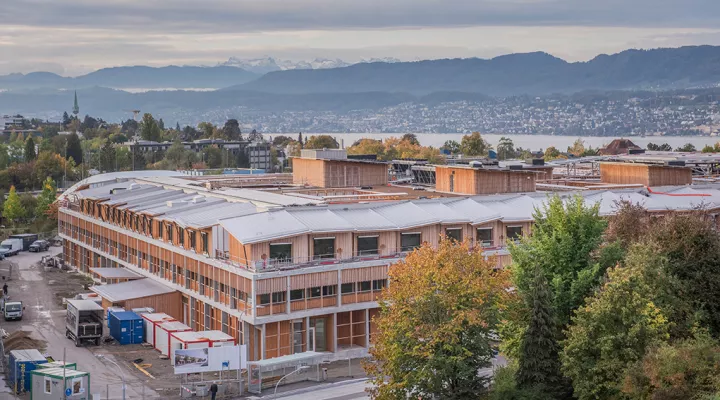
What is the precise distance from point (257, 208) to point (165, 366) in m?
12.2

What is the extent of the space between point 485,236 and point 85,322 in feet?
75.7

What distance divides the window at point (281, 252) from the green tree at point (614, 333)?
18932 millimetres

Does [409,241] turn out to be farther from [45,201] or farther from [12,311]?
[45,201]

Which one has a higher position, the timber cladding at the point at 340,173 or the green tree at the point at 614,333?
the timber cladding at the point at 340,173

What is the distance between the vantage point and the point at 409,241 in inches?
2368

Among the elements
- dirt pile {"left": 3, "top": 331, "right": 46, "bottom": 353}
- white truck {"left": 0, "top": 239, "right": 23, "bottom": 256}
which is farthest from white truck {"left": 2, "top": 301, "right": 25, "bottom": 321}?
white truck {"left": 0, "top": 239, "right": 23, "bottom": 256}

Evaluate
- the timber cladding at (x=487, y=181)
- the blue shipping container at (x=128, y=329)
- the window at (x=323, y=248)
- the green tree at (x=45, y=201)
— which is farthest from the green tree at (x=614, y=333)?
the green tree at (x=45, y=201)

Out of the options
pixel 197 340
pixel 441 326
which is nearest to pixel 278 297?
pixel 197 340

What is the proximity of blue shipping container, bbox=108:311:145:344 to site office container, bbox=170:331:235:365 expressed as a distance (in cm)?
443

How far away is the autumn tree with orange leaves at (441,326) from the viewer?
41375mm

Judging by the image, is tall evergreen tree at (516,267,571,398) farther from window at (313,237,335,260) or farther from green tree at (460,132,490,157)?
green tree at (460,132,490,157)

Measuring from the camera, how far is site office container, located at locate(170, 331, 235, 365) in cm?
5241

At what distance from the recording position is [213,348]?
49.3m

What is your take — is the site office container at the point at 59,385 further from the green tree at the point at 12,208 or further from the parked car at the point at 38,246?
the green tree at the point at 12,208
